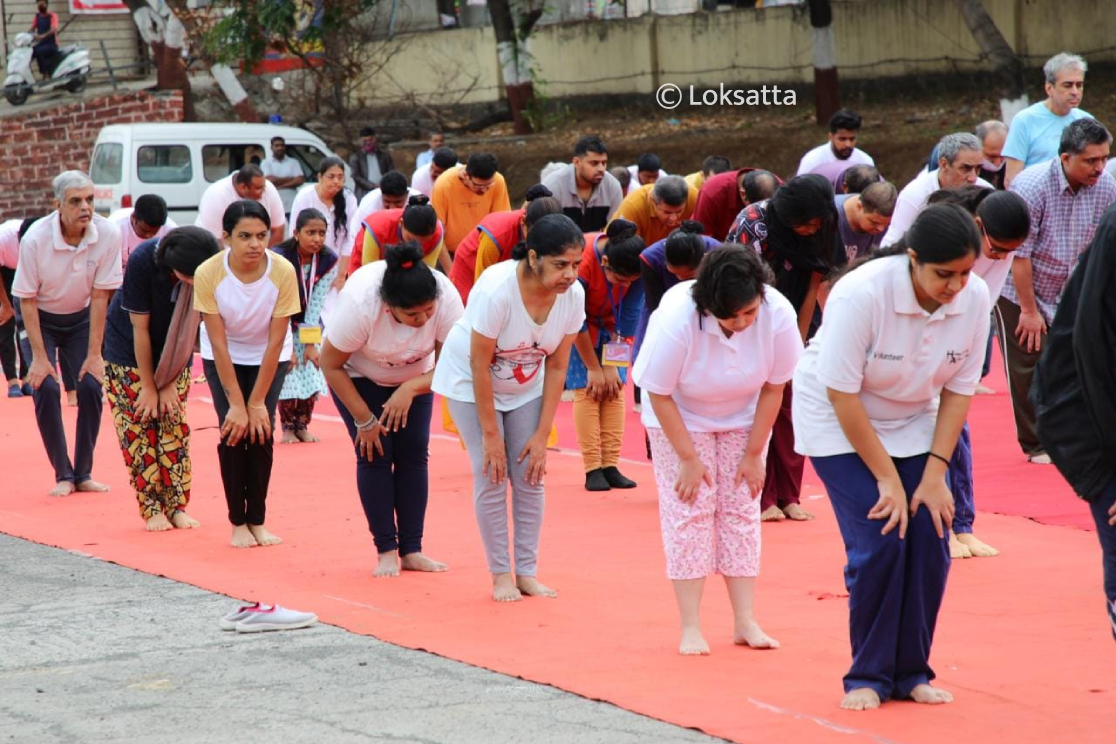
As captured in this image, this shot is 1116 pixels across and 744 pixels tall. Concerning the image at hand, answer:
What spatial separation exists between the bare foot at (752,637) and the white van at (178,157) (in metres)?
15.5

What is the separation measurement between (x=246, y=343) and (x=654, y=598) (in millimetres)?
2350

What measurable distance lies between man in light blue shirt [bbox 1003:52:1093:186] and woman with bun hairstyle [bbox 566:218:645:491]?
2586 millimetres

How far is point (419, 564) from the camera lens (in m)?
6.66

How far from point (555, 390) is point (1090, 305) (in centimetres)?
267

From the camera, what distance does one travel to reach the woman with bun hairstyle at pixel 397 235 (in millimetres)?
8344

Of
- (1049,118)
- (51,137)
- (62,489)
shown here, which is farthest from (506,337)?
(51,137)

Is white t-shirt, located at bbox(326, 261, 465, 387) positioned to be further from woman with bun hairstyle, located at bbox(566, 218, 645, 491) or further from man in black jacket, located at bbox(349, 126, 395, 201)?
man in black jacket, located at bbox(349, 126, 395, 201)

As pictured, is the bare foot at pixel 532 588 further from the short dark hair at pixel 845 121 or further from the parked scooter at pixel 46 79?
the parked scooter at pixel 46 79

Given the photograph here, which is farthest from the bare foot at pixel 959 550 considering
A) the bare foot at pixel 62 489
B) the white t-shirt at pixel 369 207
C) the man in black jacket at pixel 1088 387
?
the white t-shirt at pixel 369 207

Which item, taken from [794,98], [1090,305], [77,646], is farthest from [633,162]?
[1090,305]

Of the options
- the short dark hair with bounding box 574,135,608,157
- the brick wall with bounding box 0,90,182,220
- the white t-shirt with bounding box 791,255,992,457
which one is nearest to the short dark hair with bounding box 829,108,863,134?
the short dark hair with bounding box 574,135,608,157

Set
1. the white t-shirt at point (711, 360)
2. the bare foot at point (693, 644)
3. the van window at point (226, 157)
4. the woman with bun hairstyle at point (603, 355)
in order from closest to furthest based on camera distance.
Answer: the white t-shirt at point (711, 360)
the bare foot at point (693, 644)
the woman with bun hairstyle at point (603, 355)
the van window at point (226, 157)

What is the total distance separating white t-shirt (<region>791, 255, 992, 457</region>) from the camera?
4.30 m

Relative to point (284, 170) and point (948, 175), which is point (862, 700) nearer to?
point (948, 175)
